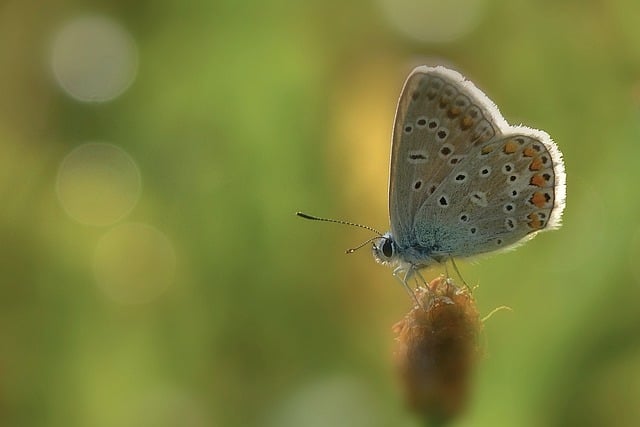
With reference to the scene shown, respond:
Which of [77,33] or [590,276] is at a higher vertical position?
[77,33]

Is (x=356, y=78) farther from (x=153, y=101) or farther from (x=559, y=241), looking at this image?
(x=559, y=241)

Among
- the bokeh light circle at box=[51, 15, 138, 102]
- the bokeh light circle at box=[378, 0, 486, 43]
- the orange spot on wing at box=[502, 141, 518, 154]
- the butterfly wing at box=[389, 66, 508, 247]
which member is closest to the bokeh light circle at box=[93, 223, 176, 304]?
the bokeh light circle at box=[51, 15, 138, 102]

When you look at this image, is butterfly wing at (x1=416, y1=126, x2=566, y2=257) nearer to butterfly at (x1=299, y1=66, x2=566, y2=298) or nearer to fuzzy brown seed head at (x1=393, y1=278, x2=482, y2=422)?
butterfly at (x1=299, y1=66, x2=566, y2=298)

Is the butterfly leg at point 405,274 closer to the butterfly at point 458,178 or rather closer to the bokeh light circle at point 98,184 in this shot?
the butterfly at point 458,178

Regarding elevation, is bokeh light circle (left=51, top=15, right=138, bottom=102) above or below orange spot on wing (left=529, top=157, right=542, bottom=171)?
above

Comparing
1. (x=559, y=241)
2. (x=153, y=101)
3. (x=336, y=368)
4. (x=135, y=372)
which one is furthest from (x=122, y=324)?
(x=559, y=241)

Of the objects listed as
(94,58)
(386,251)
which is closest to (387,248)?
(386,251)
